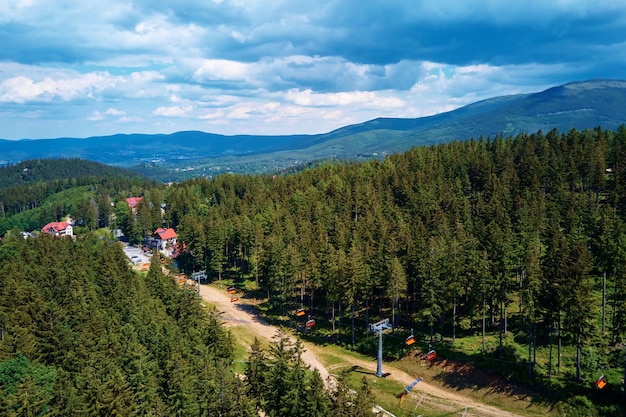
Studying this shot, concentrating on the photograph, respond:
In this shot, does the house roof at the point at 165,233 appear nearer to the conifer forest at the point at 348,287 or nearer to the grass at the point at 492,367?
the conifer forest at the point at 348,287

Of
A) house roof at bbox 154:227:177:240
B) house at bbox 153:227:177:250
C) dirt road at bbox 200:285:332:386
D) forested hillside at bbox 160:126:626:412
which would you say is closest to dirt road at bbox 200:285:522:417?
dirt road at bbox 200:285:332:386

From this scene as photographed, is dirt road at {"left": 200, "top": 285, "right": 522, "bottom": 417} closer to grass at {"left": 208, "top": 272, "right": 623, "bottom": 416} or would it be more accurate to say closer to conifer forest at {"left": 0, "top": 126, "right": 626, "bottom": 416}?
grass at {"left": 208, "top": 272, "right": 623, "bottom": 416}

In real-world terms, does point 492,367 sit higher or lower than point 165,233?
lower

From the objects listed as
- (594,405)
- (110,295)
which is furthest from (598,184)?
(110,295)

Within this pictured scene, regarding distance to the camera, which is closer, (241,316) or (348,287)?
(348,287)

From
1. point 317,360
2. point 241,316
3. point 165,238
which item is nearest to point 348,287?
point 317,360

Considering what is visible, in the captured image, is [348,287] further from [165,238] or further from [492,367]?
[165,238]
